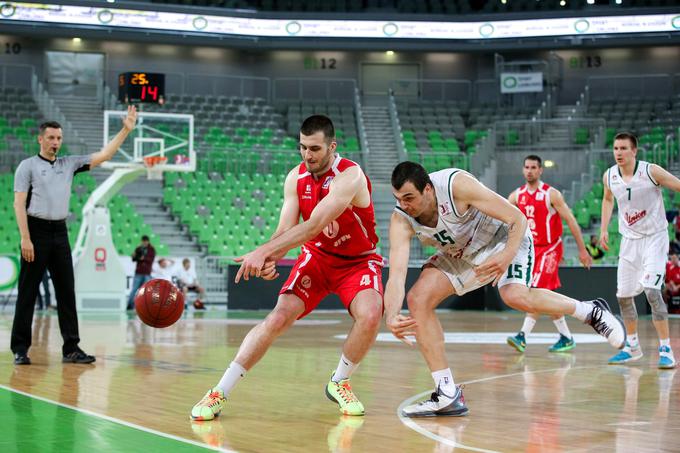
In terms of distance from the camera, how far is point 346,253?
250 inches

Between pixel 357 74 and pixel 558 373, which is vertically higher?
pixel 357 74

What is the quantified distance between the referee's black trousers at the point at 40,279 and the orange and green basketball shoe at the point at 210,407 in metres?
3.57

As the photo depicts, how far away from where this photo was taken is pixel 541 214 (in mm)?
11336

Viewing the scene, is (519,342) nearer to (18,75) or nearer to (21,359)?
(21,359)

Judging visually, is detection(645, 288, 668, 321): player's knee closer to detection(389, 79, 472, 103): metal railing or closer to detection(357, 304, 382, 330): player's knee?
detection(357, 304, 382, 330): player's knee

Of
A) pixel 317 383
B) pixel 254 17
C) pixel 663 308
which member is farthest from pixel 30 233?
pixel 254 17

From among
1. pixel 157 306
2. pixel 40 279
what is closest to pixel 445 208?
pixel 157 306

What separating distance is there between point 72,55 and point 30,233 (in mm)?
27597

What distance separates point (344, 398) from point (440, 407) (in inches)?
24.7

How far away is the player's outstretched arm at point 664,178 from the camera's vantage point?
901cm

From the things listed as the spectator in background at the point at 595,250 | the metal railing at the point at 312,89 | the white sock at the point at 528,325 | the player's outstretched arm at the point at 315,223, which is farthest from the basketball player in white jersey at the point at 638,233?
the metal railing at the point at 312,89

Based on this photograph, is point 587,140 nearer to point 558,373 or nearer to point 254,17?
point 254,17

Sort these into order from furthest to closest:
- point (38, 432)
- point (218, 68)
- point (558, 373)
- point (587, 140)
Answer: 1. point (218, 68)
2. point (587, 140)
3. point (558, 373)
4. point (38, 432)

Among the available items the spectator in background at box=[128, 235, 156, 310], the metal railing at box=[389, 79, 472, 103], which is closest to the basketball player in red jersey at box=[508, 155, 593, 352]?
the spectator in background at box=[128, 235, 156, 310]
